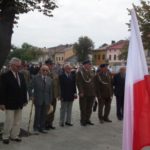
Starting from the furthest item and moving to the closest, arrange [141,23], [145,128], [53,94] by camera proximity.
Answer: [141,23], [53,94], [145,128]

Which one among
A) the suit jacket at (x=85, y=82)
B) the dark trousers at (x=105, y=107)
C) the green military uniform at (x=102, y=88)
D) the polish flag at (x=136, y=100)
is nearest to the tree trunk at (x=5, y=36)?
the suit jacket at (x=85, y=82)

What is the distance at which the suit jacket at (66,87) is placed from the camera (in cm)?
1078

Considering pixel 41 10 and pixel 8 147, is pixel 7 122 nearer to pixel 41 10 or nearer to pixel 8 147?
pixel 8 147

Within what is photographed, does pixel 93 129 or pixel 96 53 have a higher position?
pixel 96 53

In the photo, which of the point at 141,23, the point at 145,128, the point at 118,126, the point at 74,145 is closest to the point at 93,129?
the point at 118,126

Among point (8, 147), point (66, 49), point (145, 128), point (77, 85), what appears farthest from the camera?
point (66, 49)

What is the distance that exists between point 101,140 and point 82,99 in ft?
7.45

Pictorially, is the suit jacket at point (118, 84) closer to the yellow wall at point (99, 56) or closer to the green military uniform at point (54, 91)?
the green military uniform at point (54, 91)

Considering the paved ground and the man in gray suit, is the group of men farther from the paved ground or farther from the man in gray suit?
the paved ground

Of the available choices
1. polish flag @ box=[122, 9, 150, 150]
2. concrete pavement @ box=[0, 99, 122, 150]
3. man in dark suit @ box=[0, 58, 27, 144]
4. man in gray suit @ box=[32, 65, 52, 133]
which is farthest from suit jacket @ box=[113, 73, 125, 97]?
polish flag @ box=[122, 9, 150, 150]

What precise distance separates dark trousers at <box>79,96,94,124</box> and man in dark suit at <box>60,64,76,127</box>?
0.36 metres

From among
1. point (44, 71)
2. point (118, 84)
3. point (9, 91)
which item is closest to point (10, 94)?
point (9, 91)

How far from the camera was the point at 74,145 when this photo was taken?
333 inches

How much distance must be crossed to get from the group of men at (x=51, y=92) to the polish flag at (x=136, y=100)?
15.7 ft
